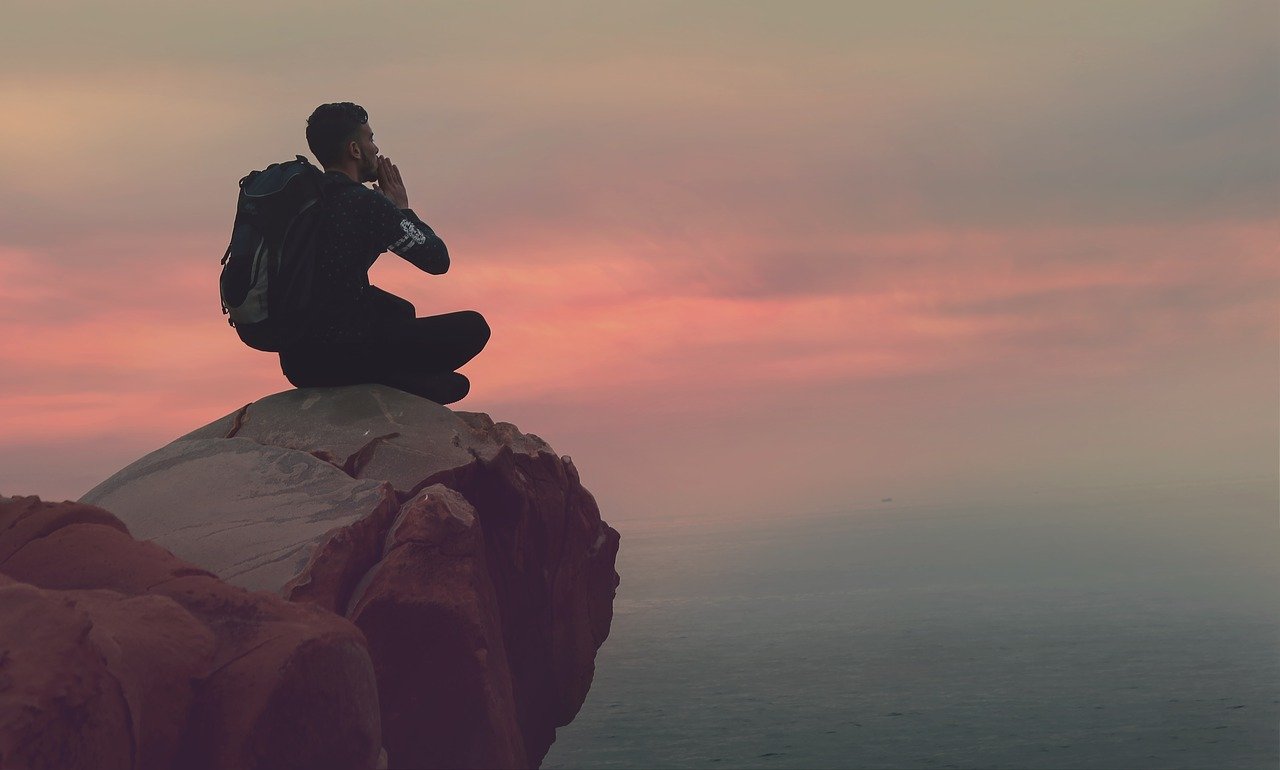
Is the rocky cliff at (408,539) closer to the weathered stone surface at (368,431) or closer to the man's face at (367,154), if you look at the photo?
the weathered stone surface at (368,431)

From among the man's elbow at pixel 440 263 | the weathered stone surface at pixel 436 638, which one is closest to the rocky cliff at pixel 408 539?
the weathered stone surface at pixel 436 638

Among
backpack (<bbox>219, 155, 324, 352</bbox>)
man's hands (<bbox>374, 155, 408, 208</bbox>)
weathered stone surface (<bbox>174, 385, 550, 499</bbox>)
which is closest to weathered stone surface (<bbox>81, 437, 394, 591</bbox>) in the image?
weathered stone surface (<bbox>174, 385, 550, 499</bbox>)

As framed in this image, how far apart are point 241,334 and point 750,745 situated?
1967cm

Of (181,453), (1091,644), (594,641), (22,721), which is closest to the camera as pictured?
(22,721)

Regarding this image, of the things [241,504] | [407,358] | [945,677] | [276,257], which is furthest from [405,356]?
[945,677]

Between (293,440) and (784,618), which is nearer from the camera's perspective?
(293,440)

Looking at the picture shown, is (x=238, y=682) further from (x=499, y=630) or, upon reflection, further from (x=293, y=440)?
(x=293, y=440)

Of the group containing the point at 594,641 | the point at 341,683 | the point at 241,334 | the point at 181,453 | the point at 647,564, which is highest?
the point at 241,334

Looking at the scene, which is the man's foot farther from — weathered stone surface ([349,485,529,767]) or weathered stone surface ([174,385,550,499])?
weathered stone surface ([349,485,529,767])

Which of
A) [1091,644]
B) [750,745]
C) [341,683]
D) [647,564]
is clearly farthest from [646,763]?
[647,564]

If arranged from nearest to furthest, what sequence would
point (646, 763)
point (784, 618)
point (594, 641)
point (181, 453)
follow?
point (181, 453) < point (594, 641) < point (646, 763) < point (784, 618)

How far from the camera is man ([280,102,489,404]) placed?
9492 mm

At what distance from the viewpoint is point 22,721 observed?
437 centimetres

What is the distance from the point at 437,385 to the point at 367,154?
2181 mm
